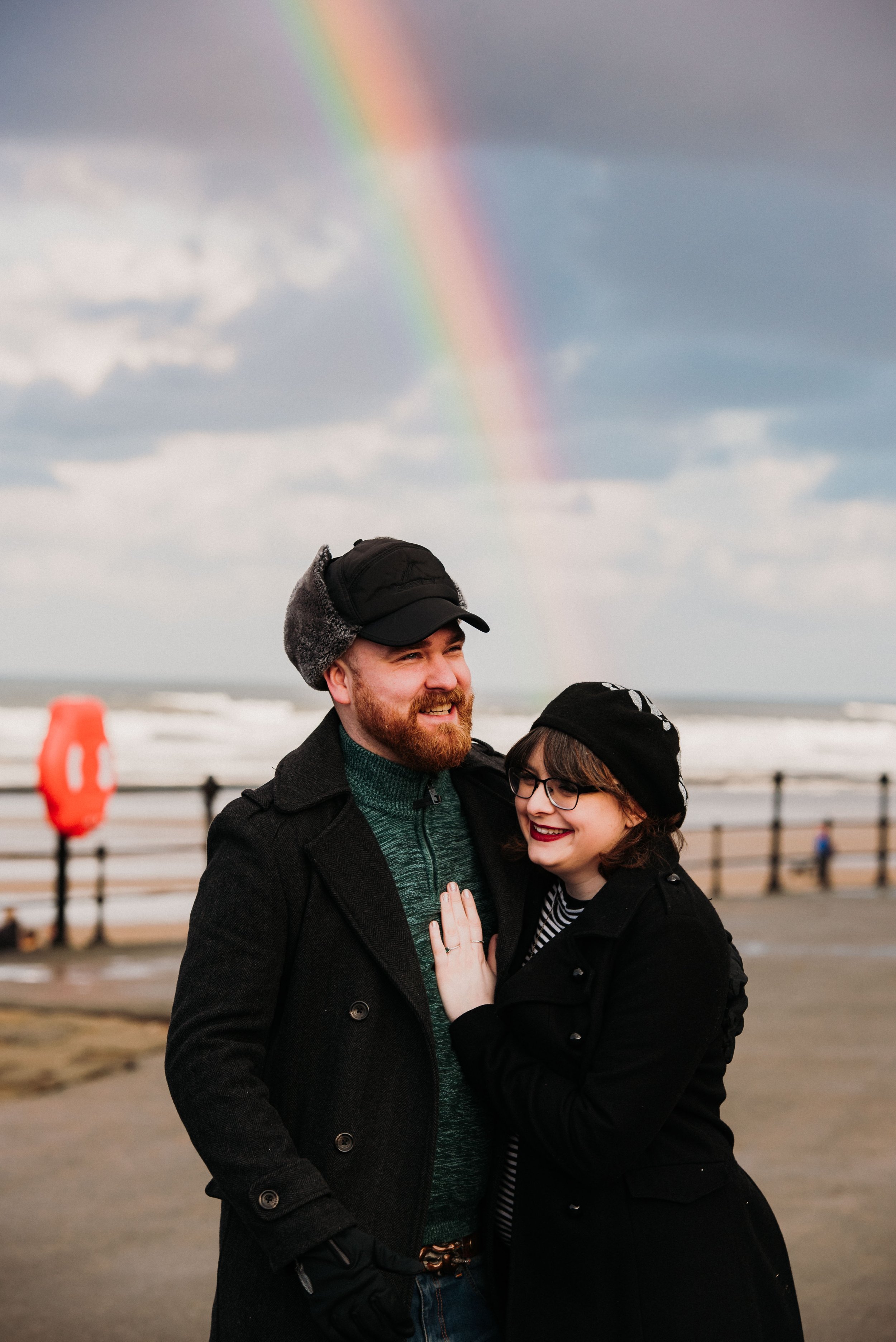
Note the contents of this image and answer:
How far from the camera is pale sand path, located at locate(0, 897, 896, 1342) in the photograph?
3752 millimetres

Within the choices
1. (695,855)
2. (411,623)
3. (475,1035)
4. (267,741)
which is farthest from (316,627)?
(267,741)

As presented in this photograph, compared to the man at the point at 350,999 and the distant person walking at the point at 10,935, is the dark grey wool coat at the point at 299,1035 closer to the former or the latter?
the man at the point at 350,999

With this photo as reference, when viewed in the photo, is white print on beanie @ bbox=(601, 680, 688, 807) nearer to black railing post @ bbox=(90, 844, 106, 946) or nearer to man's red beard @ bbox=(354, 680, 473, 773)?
man's red beard @ bbox=(354, 680, 473, 773)

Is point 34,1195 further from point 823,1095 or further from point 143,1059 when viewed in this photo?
point 823,1095

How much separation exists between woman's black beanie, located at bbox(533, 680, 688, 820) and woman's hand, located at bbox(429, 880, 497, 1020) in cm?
36

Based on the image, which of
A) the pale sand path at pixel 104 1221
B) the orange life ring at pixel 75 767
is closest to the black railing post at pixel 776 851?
the orange life ring at pixel 75 767

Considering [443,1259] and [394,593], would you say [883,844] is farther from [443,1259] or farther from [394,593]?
[394,593]

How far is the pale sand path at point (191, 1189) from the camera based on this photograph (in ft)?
12.3

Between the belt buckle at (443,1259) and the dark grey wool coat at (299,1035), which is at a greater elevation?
the dark grey wool coat at (299,1035)

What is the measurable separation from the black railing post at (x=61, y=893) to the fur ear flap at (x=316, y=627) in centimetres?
656

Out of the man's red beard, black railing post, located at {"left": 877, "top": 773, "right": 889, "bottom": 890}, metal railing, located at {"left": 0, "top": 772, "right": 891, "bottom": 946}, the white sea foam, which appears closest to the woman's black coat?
the man's red beard

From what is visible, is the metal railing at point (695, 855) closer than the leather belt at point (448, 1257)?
No

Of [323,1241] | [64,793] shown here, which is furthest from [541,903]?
[64,793]

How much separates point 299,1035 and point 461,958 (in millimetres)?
309
